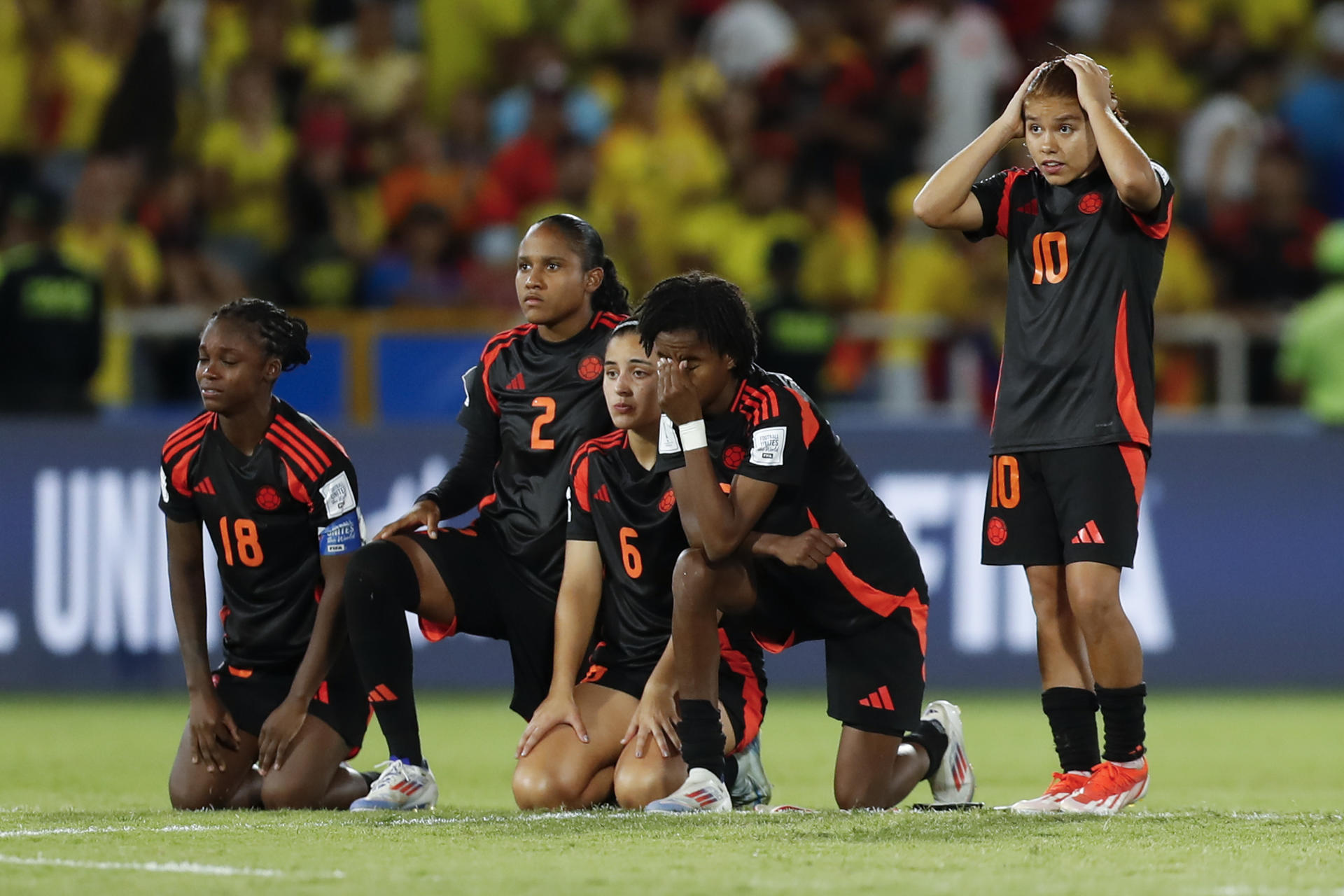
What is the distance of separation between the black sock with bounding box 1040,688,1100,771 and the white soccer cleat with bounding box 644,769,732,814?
0.92 meters

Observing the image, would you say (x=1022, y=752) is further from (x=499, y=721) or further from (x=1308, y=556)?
(x=1308, y=556)

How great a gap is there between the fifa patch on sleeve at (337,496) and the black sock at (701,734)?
1.23 m

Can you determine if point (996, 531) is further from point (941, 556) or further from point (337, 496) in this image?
point (941, 556)

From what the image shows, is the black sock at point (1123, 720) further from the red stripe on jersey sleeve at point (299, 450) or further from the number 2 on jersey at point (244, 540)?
the number 2 on jersey at point (244, 540)

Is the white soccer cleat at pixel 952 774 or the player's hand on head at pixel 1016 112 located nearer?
the player's hand on head at pixel 1016 112

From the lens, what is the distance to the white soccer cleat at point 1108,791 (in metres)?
5.41

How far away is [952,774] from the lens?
239 inches

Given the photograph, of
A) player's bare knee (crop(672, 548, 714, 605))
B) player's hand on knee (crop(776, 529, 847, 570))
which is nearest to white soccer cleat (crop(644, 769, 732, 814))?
player's bare knee (crop(672, 548, 714, 605))

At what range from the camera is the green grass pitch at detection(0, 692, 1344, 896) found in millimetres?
4156

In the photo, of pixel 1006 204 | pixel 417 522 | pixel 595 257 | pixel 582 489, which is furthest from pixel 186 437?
pixel 1006 204

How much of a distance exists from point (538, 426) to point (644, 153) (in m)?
6.59

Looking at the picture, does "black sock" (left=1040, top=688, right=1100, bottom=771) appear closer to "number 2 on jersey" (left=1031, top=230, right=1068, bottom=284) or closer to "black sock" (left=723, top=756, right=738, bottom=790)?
"black sock" (left=723, top=756, right=738, bottom=790)

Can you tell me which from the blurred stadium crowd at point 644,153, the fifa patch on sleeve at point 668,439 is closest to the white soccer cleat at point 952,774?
the fifa patch on sleeve at point 668,439

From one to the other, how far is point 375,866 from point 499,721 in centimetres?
457
